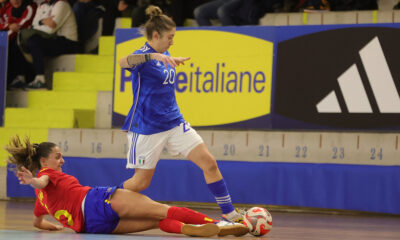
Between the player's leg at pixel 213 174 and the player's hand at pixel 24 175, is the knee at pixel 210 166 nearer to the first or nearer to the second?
the player's leg at pixel 213 174

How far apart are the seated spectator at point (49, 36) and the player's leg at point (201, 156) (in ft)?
18.9

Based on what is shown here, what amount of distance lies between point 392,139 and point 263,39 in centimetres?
192

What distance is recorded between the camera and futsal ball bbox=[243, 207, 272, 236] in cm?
589

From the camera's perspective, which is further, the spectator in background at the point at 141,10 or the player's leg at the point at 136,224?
the spectator in background at the point at 141,10

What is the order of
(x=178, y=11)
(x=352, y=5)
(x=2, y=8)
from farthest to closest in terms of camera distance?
1. (x=2, y=8)
2. (x=178, y=11)
3. (x=352, y=5)

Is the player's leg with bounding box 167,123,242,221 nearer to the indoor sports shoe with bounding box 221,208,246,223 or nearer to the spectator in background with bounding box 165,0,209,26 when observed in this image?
the indoor sports shoe with bounding box 221,208,246,223

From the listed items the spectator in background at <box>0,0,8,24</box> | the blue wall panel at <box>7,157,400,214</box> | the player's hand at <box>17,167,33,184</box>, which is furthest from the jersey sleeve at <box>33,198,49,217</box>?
the spectator in background at <box>0,0,8,24</box>

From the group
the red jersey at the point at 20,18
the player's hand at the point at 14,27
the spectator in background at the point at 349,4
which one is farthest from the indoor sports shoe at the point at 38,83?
the spectator in background at the point at 349,4

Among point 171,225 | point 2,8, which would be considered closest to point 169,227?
point 171,225

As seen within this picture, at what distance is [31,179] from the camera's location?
5523mm

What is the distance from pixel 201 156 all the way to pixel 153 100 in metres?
0.57

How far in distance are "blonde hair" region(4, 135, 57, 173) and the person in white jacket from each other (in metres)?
5.62

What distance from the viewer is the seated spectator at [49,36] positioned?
38.1 ft

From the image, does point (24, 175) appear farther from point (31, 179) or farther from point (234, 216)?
point (234, 216)
